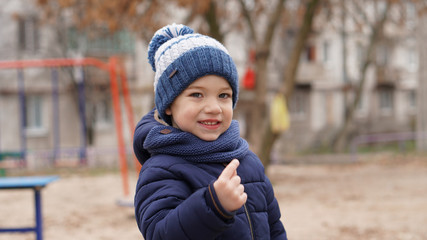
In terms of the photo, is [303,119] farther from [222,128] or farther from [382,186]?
[222,128]

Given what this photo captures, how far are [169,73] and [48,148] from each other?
19.5 m

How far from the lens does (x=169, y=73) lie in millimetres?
1814

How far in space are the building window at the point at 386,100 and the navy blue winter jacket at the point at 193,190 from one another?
109 feet

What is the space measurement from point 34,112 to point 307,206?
1452 centimetres

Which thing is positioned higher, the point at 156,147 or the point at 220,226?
the point at 156,147

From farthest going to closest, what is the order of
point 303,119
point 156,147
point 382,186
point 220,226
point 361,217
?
point 303,119 → point 382,186 → point 361,217 → point 156,147 → point 220,226

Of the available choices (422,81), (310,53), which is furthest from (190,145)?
(310,53)

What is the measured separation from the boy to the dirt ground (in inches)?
165

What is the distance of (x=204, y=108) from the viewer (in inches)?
69.2

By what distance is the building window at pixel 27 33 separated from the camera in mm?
19391

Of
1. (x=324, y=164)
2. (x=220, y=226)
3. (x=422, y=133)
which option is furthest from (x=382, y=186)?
(x=220, y=226)

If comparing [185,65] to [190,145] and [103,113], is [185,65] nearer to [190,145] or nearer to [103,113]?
[190,145]

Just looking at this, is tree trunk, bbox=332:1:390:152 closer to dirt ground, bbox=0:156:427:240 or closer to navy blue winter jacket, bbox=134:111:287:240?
dirt ground, bbox=0:156:427:240

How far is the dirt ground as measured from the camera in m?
6.31
